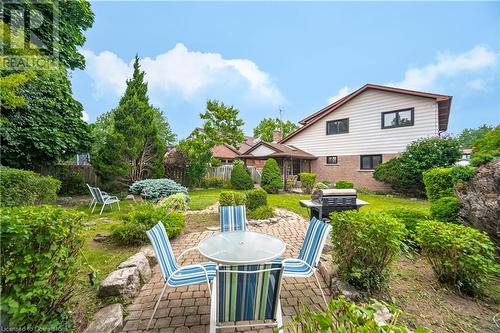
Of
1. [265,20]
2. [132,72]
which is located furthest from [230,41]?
[132,72]

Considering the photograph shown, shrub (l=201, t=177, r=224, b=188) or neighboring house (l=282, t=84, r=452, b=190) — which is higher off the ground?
neighboring house (l=282, t=84, r=452, b=190)

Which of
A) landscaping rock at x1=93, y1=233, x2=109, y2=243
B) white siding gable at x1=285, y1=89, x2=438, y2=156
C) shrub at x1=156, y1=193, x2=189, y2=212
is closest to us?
landscaping rock at x1=93, y1=233, x2=109, y2=243

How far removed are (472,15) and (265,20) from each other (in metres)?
7.64

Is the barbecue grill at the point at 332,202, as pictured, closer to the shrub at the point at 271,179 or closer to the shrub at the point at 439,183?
the shrub at the point at 439,183

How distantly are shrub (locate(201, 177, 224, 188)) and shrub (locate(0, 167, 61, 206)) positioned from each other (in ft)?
30.6

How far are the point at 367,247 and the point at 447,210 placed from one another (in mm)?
2885

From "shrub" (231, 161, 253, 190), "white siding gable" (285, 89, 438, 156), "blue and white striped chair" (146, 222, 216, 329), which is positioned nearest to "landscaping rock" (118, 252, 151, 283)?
"blue and white striped chair" (146, 222, 216, 329)

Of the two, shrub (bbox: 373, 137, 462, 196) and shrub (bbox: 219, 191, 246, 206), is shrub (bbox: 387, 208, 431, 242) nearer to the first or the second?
shrub (bbox: 219, 191, 246, 206)

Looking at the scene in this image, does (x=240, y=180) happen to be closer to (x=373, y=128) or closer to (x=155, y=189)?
(x=155, y=189)

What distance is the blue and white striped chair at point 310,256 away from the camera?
8.42ft

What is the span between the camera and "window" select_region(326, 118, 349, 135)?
15.0 m

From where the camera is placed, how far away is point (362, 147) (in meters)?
14.2

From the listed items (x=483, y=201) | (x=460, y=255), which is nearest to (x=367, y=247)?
(x=460, y=255)

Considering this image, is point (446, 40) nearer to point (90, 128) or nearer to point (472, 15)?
point (472, 15)
